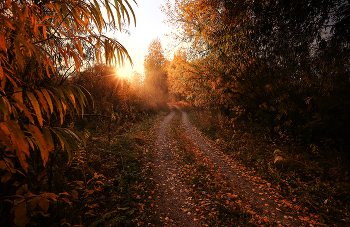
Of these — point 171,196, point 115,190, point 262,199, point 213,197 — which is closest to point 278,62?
point 262,199

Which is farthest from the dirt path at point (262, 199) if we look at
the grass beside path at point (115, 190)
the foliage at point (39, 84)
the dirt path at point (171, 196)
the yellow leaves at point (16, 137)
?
the yellow leaves at point (16, 137)

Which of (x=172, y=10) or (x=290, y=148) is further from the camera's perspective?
(x=172, y=10)

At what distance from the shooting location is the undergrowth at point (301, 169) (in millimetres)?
4723

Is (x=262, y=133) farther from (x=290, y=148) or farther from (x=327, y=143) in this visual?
(x=327, y=143)

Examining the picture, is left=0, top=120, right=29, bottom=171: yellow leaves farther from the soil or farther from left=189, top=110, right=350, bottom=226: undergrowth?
left=189, top=110, right=350, bottom=226: undergrowth

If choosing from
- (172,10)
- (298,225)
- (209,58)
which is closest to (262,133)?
(209,58)

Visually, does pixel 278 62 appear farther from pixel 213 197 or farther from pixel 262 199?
pixel 213 197

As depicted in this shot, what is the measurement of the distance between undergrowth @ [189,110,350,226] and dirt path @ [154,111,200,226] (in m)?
3.32

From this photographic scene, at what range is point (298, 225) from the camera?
412 centimetres

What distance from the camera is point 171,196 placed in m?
5.23

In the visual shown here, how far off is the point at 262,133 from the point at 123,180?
901 cm

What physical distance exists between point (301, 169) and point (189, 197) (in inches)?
196

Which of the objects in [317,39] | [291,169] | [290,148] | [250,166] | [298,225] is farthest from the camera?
[290,148]

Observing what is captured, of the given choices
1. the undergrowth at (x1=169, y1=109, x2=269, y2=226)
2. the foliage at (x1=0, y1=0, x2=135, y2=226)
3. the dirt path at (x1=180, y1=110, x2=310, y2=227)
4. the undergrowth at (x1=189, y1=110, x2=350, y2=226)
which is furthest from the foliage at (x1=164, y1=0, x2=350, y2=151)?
the foliage at (x1=0, y1=0, x2=135, y2=226)
